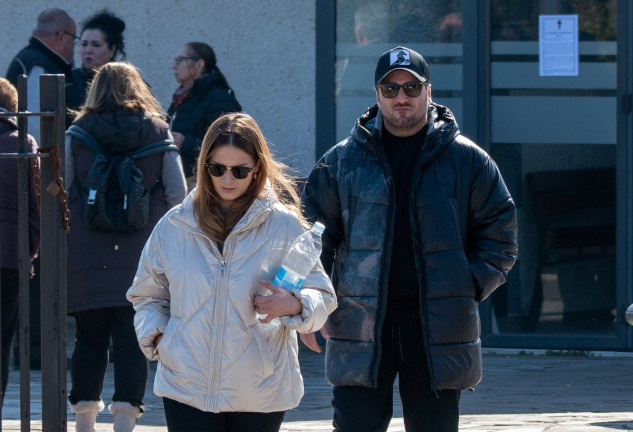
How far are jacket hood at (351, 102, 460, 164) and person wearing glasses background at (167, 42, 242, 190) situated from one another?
12.3 feet

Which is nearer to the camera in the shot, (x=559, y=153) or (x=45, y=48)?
(x=45, y=48)

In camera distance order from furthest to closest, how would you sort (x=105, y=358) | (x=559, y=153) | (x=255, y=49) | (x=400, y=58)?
(x=255, y=49) → (x=559, y=153) → (x=105, y=358) → (x=400, y=58)

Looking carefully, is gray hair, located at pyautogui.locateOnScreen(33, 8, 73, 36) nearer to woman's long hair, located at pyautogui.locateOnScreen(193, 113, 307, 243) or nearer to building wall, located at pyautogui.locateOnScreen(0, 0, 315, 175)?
building wall, located at pyautogui.locateOnScreen(0, 0, 315, 175)

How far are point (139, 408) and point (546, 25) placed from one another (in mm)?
4221

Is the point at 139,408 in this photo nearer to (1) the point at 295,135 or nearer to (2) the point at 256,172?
(2) the point at 256,172

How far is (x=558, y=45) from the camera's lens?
8.67 meters

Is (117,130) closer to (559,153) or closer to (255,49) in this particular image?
(255,49)

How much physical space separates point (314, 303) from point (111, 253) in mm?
2386

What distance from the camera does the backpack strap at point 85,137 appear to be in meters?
6.04

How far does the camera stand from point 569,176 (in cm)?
871

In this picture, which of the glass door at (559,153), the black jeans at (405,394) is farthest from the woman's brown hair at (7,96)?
the glass door at (559,153)

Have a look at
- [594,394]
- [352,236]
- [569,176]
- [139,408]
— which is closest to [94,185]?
[139,408]

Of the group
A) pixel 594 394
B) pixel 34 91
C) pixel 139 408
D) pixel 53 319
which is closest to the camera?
pixel 53 319

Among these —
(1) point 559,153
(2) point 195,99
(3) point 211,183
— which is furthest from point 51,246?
(1) point 559,153
